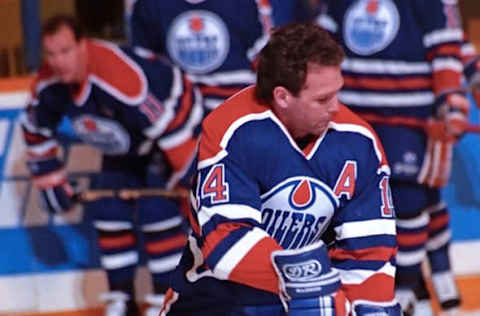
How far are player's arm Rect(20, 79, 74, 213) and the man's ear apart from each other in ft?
4.80

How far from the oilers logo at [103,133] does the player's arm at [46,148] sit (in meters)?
0.11

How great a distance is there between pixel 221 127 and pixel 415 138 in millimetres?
1323

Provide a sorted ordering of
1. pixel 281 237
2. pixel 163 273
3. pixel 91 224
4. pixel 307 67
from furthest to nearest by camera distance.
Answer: pixel 91 224 < pixel 163 273 < pixel 281 237 < pixel 307 67

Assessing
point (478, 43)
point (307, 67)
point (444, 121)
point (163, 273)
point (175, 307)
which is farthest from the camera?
point (478, 43)

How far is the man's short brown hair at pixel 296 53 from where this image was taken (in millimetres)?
2084

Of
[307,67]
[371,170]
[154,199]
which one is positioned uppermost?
[307,67]

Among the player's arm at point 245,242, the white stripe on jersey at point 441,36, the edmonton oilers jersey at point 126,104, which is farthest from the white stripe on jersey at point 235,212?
the white stripe on jersey at point 441,36

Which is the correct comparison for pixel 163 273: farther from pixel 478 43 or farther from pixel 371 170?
pixel 478 43

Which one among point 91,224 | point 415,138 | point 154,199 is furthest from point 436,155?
point 91,224

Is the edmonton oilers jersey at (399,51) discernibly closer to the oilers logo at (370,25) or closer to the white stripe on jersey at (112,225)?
the oilers logo at (370,25)

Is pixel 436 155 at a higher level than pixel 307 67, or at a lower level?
lower

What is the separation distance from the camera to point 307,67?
6.84ft

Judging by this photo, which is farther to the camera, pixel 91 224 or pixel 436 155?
pixel 91 224

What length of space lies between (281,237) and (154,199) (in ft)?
4.39
